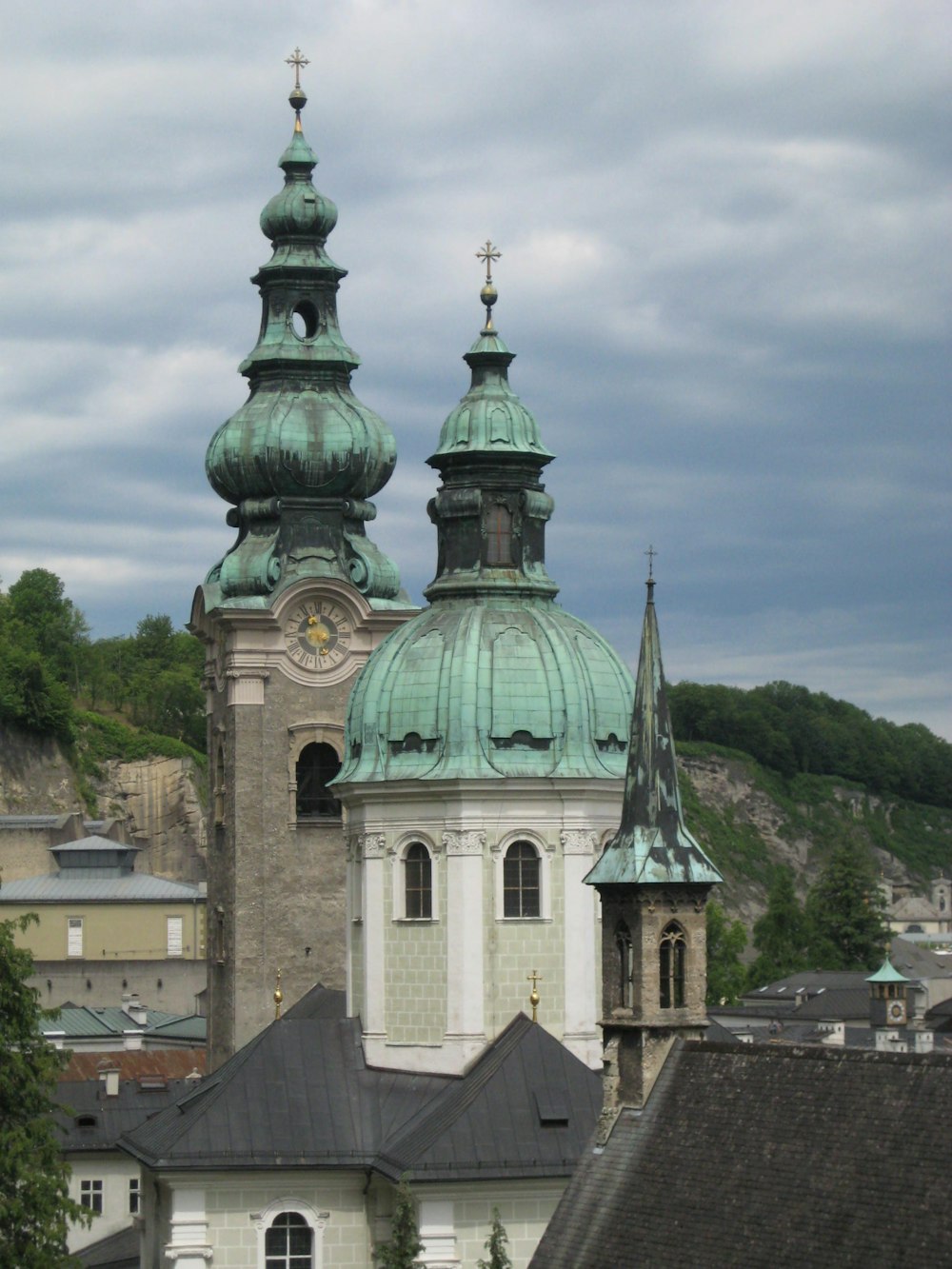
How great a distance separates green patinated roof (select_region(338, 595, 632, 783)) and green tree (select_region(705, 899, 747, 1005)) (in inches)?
3384

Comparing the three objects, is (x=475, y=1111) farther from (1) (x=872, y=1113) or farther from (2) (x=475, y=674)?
(1) (x=872, y=1113)

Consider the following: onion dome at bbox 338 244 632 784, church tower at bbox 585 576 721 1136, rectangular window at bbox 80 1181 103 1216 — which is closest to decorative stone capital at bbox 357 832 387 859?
onion dome at bbox 338 244 632 784

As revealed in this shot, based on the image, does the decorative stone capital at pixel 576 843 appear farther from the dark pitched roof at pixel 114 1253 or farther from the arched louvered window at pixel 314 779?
the arched louvered window at pixel 314 779

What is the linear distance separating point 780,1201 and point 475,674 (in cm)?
1822

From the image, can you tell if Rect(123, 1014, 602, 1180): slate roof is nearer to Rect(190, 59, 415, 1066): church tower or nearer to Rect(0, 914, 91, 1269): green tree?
Rect(0, 914, 91, 1269): green tree

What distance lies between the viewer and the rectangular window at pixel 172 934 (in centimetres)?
12714

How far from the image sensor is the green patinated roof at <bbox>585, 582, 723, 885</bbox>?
43.8 m

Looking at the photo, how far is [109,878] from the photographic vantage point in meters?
129

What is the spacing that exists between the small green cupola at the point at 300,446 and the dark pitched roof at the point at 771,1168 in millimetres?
31683

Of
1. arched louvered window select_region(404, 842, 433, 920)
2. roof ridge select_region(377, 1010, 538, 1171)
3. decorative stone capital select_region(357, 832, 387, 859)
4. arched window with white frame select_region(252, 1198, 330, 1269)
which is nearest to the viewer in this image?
roof ridge select_region(377, 1010, 538, 1171)

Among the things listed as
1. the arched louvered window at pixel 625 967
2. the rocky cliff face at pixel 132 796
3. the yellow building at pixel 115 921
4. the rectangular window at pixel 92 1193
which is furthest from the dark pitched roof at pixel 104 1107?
the rocky cliff face at pixel 132 796

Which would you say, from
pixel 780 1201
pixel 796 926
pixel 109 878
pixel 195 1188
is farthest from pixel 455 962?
pixel 796 926

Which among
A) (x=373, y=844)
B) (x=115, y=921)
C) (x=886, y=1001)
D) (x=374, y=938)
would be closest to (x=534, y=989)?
(x=374, y=938)

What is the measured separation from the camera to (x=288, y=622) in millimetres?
70312
